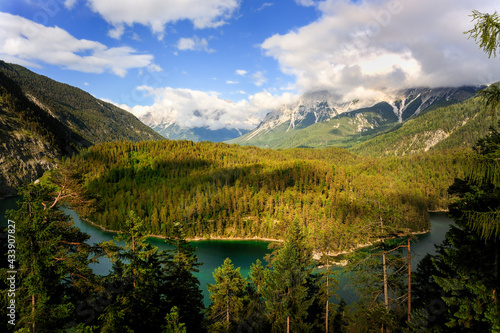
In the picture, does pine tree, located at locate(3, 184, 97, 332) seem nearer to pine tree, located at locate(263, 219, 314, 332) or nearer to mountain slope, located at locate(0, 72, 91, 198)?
pine tree, located at locate(263, 219, 314, 332)

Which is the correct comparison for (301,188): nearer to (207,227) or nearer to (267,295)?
(207,227)

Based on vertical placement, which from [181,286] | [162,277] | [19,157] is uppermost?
[19,157]

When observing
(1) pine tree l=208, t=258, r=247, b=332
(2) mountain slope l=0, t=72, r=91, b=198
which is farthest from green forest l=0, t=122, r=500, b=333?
(2) mountain slope l=0, t=72, r=91, b=198

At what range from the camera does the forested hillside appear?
89375mm

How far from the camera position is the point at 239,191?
10744 cm

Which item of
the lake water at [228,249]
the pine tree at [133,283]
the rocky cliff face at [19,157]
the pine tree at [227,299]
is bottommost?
the lake water at [228,249]

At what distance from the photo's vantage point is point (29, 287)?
31.7 ft

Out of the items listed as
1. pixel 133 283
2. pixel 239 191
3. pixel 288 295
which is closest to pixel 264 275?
pixel 288 295

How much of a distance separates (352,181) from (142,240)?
391 ft

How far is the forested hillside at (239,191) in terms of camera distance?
89.4 metres

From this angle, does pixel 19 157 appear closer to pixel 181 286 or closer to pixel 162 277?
pixel 162 277

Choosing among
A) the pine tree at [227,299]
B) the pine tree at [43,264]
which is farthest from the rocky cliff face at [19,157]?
the pine tree at [43,264]

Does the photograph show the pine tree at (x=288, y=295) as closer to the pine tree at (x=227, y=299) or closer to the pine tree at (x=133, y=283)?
the pine tree at (x=227, y=299)

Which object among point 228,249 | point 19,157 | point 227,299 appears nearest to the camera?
point 227,299
